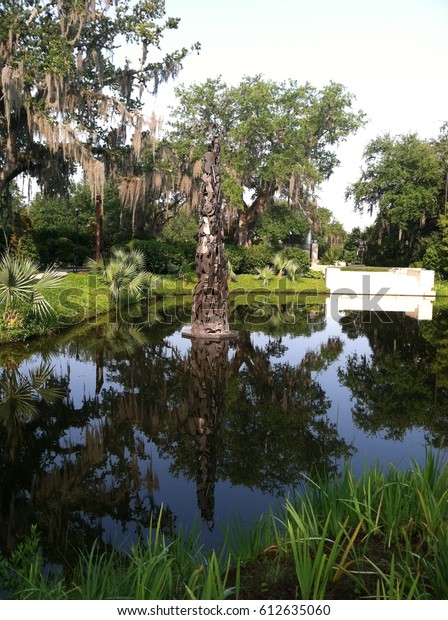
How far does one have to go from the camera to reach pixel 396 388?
8.30 metres

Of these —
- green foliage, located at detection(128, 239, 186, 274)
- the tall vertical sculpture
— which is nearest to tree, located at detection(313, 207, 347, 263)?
green foliage, located at detection(128, 239, 186, 274)

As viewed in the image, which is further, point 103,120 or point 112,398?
point 103,120

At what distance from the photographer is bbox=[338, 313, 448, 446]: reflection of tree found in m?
6.59

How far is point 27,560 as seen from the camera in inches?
122

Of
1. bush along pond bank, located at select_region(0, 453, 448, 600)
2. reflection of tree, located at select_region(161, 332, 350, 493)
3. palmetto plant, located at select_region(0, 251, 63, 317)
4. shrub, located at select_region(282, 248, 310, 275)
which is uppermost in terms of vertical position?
shrub, located at select_region(282, 248, 310, 275)

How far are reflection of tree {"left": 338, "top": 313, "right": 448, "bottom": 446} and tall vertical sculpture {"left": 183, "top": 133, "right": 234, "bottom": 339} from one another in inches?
117

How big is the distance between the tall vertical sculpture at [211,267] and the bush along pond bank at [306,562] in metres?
8.59

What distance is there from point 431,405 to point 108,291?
45.2ft

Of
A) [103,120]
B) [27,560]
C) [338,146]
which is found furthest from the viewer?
[338,146]

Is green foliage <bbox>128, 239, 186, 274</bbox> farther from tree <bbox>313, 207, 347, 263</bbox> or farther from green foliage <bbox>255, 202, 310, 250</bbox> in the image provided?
tree <bbox>313, 207, 347, 263</bbox>

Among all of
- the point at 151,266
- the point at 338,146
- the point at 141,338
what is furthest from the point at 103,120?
the point at 338,146

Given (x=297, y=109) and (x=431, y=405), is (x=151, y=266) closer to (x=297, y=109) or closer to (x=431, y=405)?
(x=297, y=109)

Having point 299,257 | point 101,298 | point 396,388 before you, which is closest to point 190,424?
point 396,388

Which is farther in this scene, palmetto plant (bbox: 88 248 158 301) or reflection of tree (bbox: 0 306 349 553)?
palmetto plant (bbox: 88 248 158 301)
